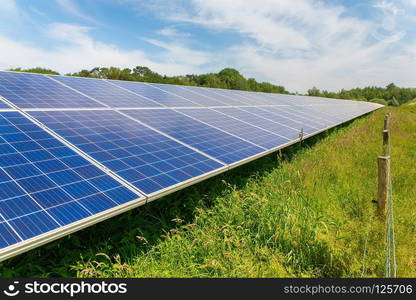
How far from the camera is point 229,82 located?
111 metres

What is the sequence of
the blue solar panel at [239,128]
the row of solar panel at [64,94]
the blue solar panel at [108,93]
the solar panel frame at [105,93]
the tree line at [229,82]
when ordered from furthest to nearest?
the tree line at [229,82] → the blue solar panel at [108,93] → the solar panel frame at [105,93] → the blue solar panel at [239,128] → the row of solar panel at [64,94]

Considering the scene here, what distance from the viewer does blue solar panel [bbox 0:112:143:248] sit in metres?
3.07

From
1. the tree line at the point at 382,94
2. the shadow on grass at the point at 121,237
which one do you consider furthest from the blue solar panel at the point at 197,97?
the tree line at the point at 382,94

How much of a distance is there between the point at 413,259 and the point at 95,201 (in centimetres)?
497

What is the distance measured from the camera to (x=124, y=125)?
20.9ft

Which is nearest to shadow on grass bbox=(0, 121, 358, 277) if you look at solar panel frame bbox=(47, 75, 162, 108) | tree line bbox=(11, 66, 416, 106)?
solar panel frame bbox=(47, 75, 162, 108)

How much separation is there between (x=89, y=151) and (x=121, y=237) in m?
1.58

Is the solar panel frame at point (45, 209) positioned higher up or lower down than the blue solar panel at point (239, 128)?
lower down

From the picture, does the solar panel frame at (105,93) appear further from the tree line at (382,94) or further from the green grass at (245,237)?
the tree line at (382,94)

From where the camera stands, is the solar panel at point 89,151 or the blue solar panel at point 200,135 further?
the blue solar panel at point 200,135

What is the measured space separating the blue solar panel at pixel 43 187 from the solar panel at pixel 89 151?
1 centimetres

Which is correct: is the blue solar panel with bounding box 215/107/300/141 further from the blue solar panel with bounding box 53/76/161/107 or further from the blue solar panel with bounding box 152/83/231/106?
the blue solar panel with bounding box 53/76/161/107

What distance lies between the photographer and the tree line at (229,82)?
75000 millimetres

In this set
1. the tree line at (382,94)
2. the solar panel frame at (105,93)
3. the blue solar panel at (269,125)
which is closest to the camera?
the solar panel frame at (105,93)
